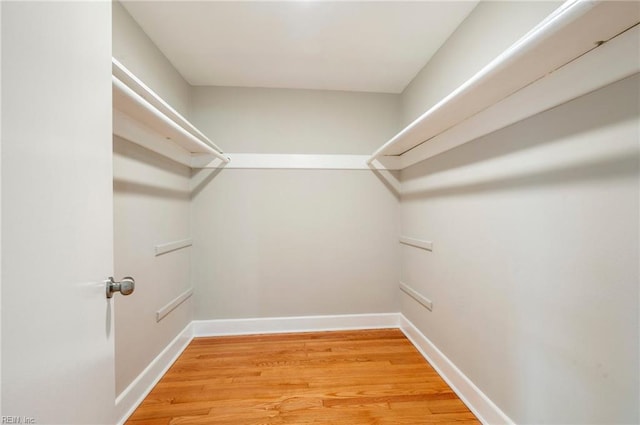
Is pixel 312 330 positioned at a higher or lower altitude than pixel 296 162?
lower

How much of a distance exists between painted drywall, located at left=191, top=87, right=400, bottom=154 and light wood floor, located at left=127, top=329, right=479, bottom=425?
1706 mm

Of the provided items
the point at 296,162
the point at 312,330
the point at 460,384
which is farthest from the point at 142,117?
the point at 460,384

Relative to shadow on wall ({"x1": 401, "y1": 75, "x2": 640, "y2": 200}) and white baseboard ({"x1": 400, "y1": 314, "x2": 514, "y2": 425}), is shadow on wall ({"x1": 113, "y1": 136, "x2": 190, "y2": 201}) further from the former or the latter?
white baseboard ({"x1": 400, "y1": 314, "x2": 514, "y2": 425})

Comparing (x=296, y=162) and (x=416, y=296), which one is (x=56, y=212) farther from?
(x=416, y=296)

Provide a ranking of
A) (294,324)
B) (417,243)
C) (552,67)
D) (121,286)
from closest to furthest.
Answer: (121,286) → (552,67) → (417,243) → (294,324)

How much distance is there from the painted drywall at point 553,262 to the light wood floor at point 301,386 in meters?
0.35

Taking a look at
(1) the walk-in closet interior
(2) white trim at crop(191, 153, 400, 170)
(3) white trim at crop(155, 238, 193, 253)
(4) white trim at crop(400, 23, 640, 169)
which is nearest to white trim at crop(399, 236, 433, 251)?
(1) the walk-in closet interior

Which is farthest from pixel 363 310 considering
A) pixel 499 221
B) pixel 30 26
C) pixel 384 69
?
pixel 30 26

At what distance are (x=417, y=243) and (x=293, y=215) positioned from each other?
3.64 feet

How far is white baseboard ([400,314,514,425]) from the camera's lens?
123 centimetres

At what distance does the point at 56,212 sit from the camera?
1.66 ft

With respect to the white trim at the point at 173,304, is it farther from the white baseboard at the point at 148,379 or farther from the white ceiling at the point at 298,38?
the white ceiling at the point at 298,38

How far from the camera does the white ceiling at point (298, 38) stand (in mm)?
1412

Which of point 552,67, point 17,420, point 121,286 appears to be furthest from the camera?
point 552,67
